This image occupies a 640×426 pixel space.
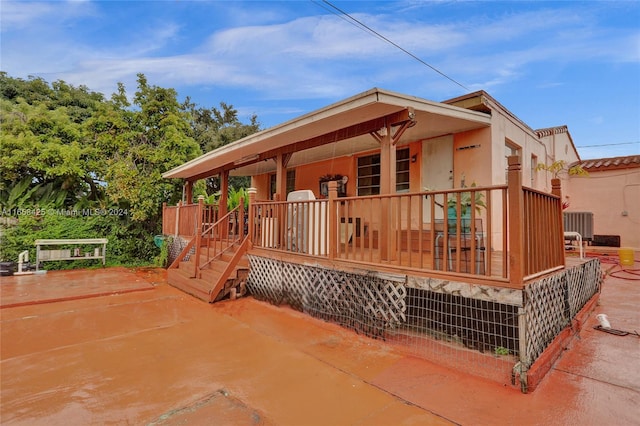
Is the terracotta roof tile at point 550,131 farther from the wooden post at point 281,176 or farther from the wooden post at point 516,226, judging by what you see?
the wooden post at point 516,226

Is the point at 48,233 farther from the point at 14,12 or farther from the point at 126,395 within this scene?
the point at 126,395

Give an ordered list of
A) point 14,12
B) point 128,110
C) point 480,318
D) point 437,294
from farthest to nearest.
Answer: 1. point 128,110
2. point 14,12
3. point 437,294
4. point 480,318

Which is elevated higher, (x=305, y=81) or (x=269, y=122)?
(x=269, y=122)

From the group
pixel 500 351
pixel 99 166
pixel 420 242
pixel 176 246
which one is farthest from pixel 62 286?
pixel 500 351

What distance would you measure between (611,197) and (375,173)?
31.9ft

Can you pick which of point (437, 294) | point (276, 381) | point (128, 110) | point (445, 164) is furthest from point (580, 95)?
point (128, 110)

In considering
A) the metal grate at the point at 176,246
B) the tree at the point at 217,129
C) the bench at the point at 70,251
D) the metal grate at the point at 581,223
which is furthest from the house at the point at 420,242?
the tree at the point at 217,129

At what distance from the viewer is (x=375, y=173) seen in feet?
27.1

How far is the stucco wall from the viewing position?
1114 centimetres

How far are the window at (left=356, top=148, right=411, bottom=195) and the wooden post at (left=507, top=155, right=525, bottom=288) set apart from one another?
4507 mm

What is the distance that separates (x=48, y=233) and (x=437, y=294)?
1226 centimetres

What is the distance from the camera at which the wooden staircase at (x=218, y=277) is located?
620 centimetres

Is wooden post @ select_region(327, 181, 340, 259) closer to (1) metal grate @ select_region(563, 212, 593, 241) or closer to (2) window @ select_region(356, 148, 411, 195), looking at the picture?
(2) window @ select_region(356, 148, 411, 195)

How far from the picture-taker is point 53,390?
115 inches
